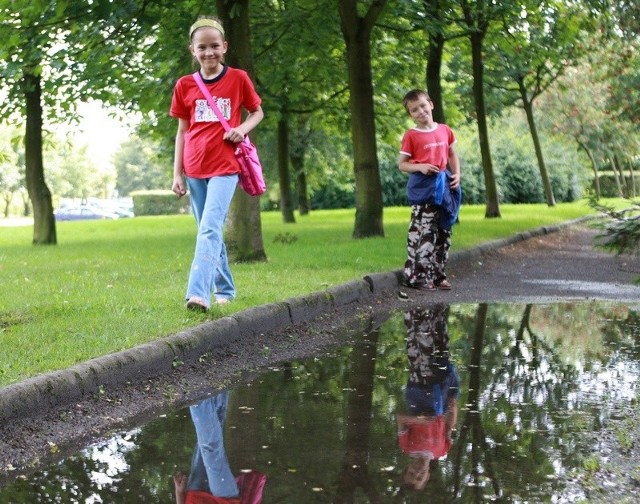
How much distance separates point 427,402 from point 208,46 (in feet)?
11.9

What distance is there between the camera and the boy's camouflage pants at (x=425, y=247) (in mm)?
11375

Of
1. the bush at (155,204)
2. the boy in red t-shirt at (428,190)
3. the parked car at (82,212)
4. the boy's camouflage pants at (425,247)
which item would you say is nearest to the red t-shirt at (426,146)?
the boy in red t-shirt at (428,190)

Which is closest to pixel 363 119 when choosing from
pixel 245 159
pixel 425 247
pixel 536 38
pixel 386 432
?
pixel 425 247

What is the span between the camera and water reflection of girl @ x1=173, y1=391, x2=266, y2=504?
3881 mm

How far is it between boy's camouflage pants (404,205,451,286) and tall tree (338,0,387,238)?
6.37 m

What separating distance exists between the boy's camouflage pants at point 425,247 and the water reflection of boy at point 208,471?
625cm

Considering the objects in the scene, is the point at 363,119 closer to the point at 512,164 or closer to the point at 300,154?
the point at 300,154

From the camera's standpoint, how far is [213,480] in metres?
4.12

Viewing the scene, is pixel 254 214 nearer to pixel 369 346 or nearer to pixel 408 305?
pixel 408 305

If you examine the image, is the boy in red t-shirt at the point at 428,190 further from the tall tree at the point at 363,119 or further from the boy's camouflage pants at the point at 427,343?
the tall tree at the point at 363,119

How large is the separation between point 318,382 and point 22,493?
97.7 inches

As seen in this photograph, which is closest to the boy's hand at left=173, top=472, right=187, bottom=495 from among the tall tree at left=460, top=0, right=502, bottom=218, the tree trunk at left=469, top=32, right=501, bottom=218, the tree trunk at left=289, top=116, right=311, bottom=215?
the tall tree at left=460, top=0, right=502, bottom=218

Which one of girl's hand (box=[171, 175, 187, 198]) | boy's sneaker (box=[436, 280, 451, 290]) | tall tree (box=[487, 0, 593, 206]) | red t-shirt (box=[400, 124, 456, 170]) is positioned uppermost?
tall tree (box=[487, 0, 593, 206])

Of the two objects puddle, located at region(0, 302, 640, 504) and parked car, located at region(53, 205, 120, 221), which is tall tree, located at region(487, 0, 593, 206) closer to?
puddle, located at region(0, 302, 640, 504)
